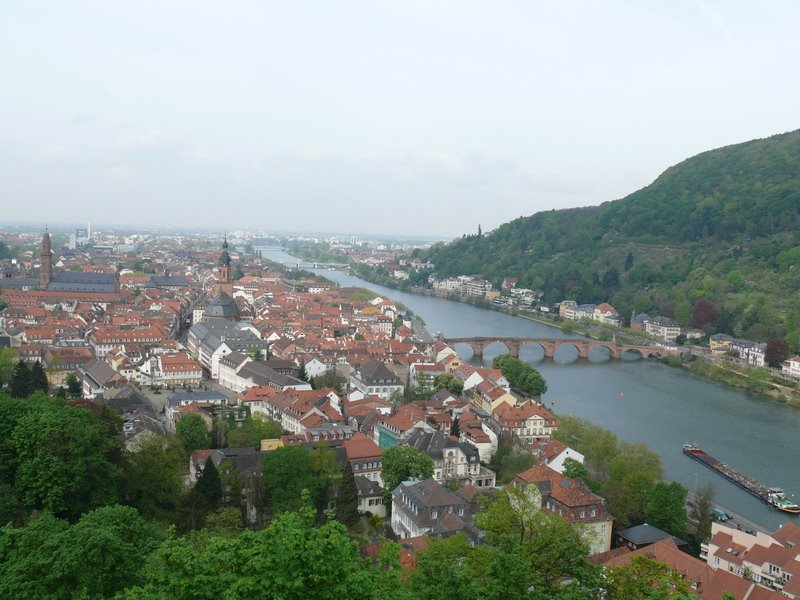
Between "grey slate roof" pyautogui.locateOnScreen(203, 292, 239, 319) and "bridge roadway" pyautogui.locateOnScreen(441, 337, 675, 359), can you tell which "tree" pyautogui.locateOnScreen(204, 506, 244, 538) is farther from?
"grey slate roof" pyautogui.locateOnScreen(203, 292, 239, 319)

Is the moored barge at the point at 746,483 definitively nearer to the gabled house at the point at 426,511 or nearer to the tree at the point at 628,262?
the gabled house at the point at 426,511

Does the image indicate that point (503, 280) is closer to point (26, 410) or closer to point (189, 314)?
point (189, 314)

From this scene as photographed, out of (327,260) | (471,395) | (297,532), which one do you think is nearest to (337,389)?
(471,395)

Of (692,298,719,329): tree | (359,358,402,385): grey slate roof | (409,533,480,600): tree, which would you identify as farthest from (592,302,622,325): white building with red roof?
(409,533,480,600): tree

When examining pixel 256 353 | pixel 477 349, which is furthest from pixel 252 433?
pixel 477 349

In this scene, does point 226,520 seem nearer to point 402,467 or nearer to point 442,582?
point 402,467
